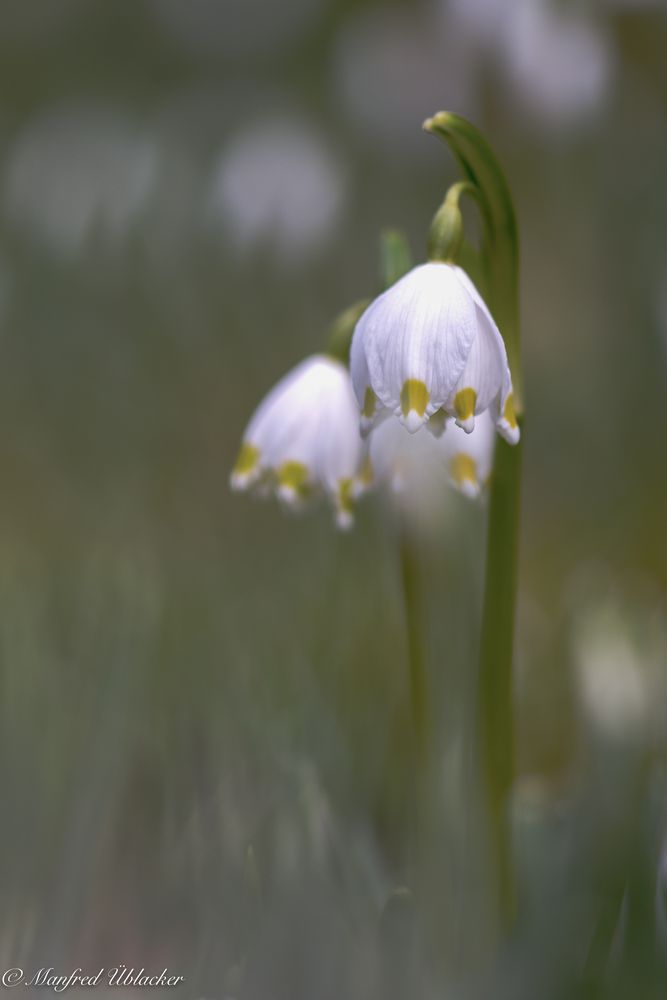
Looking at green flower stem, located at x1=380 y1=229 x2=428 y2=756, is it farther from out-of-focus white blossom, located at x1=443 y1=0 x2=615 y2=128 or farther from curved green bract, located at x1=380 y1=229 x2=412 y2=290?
out-of-focus white blossom, located at x1=443 y1=0 x2=615 y2=128

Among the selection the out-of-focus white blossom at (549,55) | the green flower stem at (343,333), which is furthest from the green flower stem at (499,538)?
the out-of-focus white blossom at (549,55)

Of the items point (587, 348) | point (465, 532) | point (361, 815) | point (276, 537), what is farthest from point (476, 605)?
point (587, 348)

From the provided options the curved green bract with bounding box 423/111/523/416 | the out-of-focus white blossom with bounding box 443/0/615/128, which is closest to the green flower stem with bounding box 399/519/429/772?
the curved green bract with bounding box 423/111/523/416

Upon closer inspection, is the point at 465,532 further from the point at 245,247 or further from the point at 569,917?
the point at 245,247

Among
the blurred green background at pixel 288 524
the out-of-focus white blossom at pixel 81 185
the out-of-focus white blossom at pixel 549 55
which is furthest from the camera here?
the out-of-focus white blossom at pixel 81 185

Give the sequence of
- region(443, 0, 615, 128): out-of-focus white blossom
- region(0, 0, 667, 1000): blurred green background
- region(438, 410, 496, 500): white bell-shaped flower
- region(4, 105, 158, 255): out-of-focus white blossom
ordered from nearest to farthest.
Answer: region(0, 0, 667, 1000): blurred green background
region(438, 410, 496, 500): white bell-shaped flower
region(443, 0, 615, 128): out-of-focus white blossom
region(4, 105, 158, 255): out-of-focus white blossom

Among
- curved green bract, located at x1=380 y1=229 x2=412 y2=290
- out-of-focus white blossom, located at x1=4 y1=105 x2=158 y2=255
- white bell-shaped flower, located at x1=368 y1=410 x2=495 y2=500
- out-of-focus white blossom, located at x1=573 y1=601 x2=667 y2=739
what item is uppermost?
out-of-focus white blossom, located at x1=4 y1=105 x2=158 y2=255

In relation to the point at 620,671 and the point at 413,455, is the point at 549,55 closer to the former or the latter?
the point at 413,455

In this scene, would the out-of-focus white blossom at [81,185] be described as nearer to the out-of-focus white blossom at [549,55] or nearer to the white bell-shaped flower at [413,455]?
the out-of-focus white blossom at [549,55]

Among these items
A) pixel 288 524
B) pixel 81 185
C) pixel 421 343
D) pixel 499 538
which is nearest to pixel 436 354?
pixel 421 343
